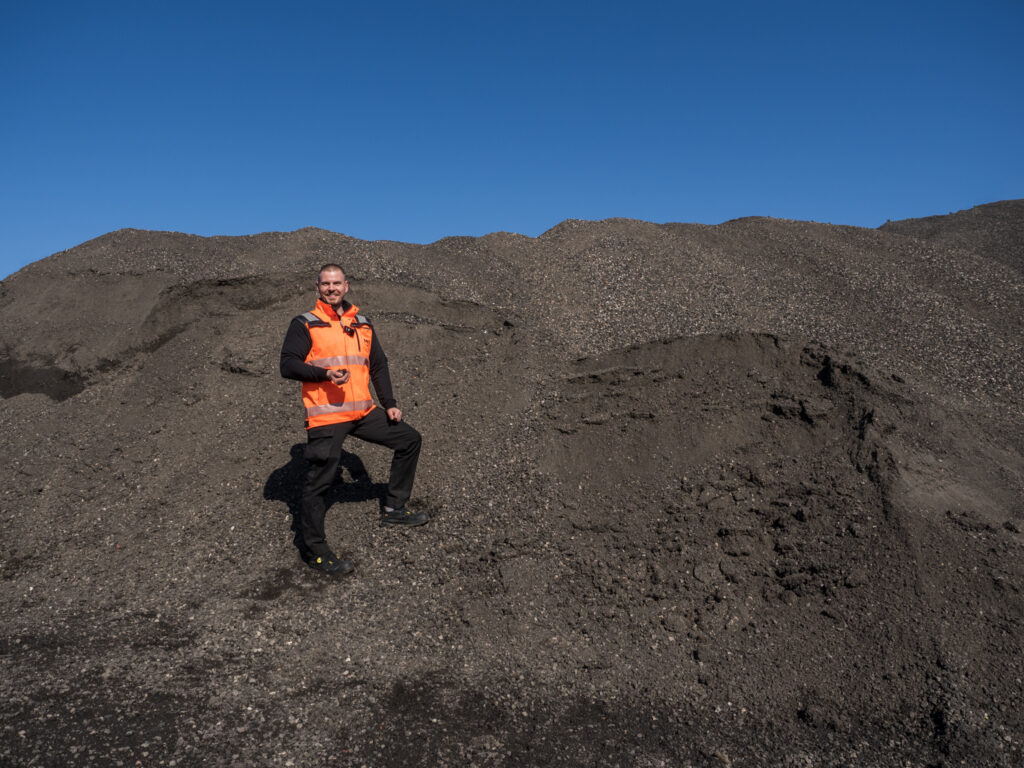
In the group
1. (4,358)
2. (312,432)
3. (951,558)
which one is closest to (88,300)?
(4,358)

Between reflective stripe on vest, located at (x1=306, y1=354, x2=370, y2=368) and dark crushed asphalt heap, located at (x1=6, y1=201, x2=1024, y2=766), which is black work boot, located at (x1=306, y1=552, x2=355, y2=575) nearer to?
dark crushed asphalt heap, located at (x1=6, y1=201, x2=1024, y2=766)

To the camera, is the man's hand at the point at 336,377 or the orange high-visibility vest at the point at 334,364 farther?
the orange high-visibility vest at the point at 334,364

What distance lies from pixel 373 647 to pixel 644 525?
7.68 ft

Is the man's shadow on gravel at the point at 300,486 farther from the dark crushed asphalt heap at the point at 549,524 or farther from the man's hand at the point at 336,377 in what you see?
the man's hand at the point at 336,377

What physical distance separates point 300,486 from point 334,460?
172cm

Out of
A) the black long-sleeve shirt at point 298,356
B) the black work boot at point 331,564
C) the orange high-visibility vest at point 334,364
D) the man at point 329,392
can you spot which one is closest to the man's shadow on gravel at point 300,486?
the black work boot at point 331,564

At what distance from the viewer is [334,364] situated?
221 inches

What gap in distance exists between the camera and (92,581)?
6133 millimetres

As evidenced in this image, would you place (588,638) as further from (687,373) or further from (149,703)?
(687,373)

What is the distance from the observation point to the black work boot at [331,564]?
5.79 meters

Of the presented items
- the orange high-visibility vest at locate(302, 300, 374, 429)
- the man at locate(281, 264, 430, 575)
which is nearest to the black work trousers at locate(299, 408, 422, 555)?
the man at locate(281, 264, 430, 575)

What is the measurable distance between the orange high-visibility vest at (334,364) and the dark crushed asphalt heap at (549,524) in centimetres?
130

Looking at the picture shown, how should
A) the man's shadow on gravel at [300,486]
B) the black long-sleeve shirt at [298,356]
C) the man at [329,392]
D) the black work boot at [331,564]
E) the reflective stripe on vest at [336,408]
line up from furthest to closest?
the man's shadow on gravel at [300,486] → the black work boot at [331,564] → the reflective stripe on vest at [336,408] → the man at [329,392] → the black long-sleeve shirt at [298,356]

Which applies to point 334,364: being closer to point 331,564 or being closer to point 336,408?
point 336,408
